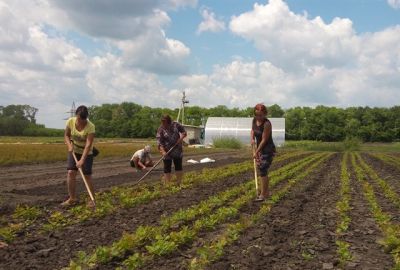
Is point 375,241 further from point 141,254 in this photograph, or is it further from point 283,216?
point 141,254

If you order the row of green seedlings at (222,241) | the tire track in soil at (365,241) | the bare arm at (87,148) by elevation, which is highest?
the bare arm at (87,148)

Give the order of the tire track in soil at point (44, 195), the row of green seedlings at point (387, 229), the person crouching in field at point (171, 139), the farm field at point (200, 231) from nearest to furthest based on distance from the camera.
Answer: the farm field at point (200, 231) < the row of green seedlings at point (387, 229) < the tire track in soil at point (44, 195) < the person crouching in field at point (171, 139)

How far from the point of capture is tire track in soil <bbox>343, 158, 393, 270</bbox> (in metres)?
5.42

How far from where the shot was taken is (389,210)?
930cm

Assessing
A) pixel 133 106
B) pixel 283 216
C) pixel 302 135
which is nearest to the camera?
pixel 283 216

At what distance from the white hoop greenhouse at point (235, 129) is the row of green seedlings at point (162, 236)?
174 ft

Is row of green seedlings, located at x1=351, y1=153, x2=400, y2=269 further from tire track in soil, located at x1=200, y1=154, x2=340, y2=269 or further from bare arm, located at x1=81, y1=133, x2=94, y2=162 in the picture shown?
bare arm, located at x1=81, y1=133, x2=94, y2=162

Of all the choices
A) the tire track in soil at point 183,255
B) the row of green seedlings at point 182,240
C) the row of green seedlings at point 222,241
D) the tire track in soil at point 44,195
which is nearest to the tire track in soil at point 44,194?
the tire track in soil at point 44,195

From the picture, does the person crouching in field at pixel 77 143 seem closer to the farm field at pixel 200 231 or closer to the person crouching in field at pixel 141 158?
the farm field at pixel 200 231

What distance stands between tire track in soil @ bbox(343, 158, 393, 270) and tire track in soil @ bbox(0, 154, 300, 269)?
2.88 metres

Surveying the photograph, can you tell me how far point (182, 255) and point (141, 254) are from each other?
462 millimetres

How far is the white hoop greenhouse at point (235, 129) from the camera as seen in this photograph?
61987 mm

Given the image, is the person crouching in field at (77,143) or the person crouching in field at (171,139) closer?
the person crouching in field at (77,143)

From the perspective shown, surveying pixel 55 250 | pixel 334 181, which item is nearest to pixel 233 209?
pixel 55 250
